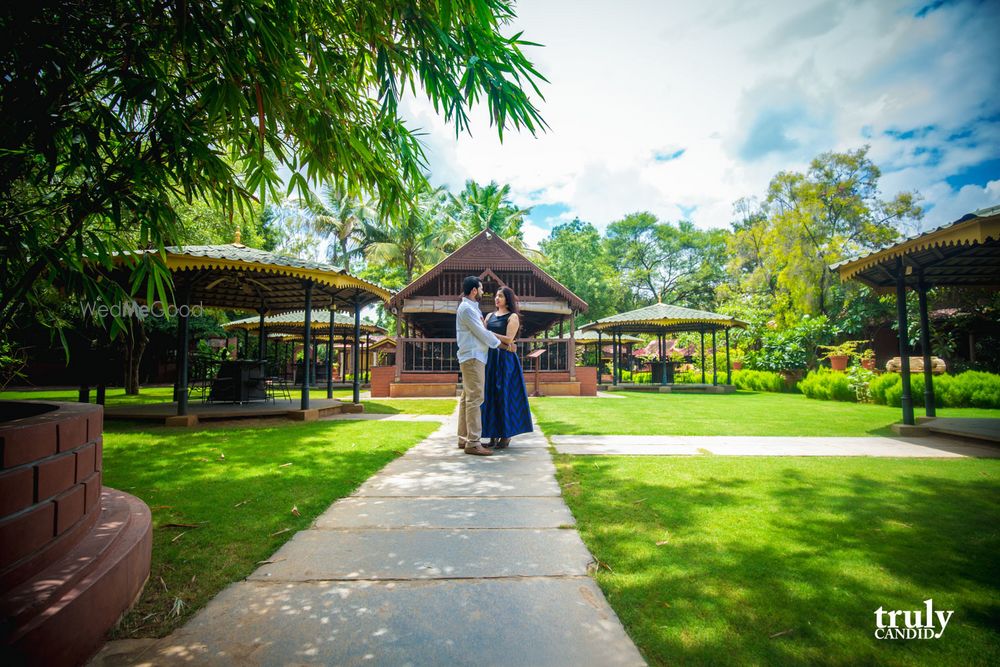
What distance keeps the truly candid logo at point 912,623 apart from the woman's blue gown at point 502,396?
3586 millimetres

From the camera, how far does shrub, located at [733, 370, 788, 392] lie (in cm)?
1702

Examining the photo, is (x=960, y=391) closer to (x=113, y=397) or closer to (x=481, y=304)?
(x=481, y=304)

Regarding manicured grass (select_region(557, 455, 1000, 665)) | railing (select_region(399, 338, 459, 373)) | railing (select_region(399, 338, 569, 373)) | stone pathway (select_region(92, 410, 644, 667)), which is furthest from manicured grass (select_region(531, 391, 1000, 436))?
railing (select_region(399, 338, 459, 373))

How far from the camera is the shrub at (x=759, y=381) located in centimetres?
1702

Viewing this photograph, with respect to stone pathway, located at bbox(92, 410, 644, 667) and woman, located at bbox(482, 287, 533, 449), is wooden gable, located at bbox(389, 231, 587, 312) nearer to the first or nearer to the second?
woman, located at bbox(482, 287, 533, 449)

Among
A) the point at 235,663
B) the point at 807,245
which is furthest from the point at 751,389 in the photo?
the point at 235,663

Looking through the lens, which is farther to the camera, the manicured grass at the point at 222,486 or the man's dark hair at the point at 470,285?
the man's dark hair at the point at 470,285

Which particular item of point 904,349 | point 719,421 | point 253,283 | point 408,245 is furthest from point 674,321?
point 408,245

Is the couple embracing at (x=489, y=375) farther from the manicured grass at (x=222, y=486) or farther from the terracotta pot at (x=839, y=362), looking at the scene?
the terracotta pot at (x=839, y=362)

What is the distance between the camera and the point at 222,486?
136 inches

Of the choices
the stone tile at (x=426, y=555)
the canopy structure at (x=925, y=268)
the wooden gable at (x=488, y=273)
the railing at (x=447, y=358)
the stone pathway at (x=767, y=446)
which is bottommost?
the stone pathway at (x=767, y=446)

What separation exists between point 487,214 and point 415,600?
29.6 metres

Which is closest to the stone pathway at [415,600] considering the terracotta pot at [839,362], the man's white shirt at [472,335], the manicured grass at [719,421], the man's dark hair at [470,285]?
A: the man's white shirt at [472,335]

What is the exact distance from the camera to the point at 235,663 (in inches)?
54.2
